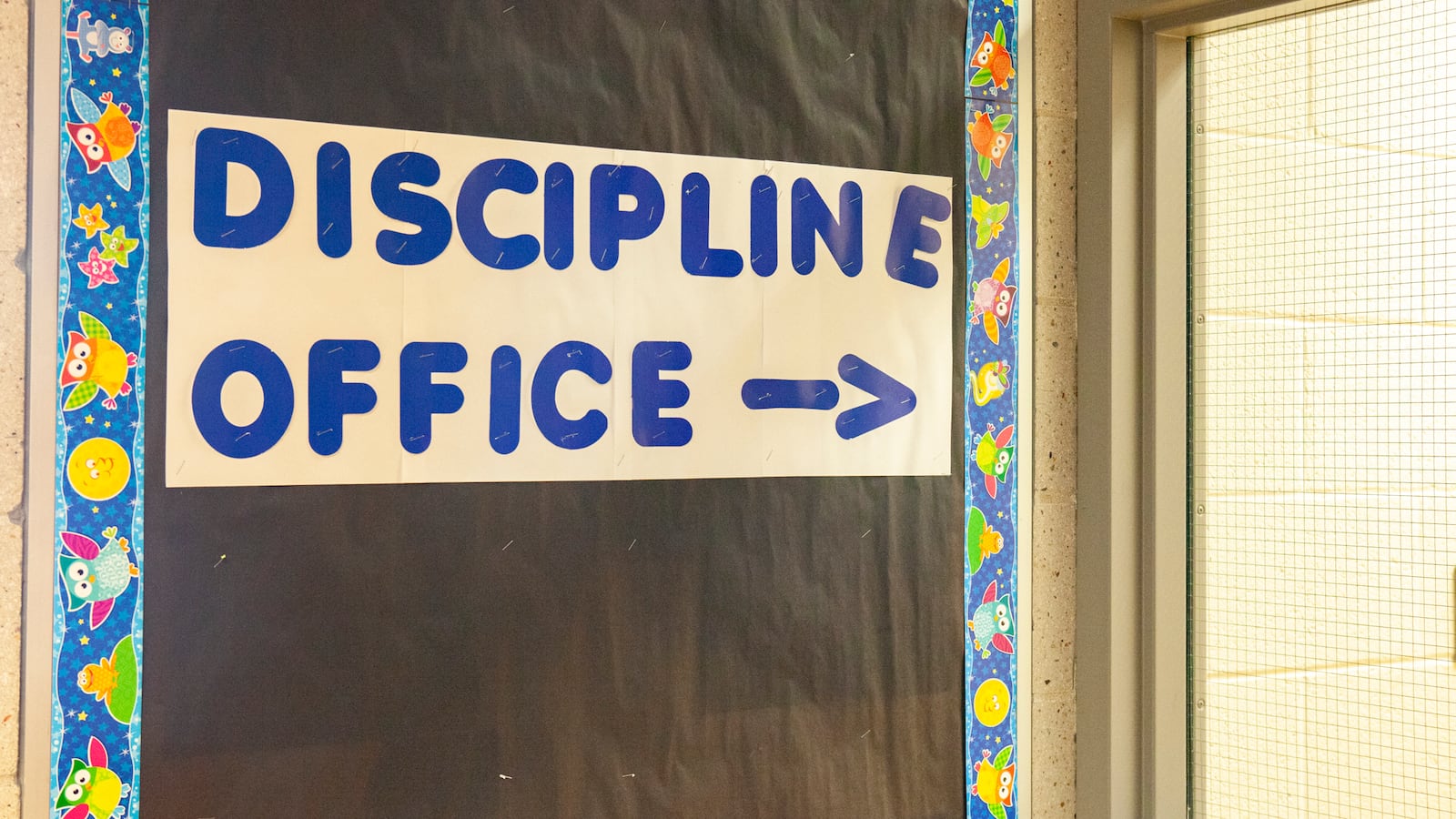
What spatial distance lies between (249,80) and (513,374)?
0.43 m

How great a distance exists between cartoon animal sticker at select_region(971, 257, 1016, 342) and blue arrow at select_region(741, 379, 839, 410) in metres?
0.26

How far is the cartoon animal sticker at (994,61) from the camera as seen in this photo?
1.54 metres

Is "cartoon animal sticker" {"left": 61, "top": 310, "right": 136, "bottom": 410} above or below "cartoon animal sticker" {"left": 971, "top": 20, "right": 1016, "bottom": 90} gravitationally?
below

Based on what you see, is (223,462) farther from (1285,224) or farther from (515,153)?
(1285,224)

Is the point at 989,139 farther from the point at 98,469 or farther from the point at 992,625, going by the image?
the point at 98,469

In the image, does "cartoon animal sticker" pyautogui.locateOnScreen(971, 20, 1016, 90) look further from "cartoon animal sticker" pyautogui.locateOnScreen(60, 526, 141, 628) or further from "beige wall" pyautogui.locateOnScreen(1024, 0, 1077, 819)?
"cartoon animal sticker" pyautogui.locateOnScreen(60, 526, 141, 628)

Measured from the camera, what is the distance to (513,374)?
1.26 m

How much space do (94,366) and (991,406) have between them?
112cm

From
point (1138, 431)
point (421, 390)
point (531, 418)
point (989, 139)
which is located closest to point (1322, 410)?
point (1138, 431)

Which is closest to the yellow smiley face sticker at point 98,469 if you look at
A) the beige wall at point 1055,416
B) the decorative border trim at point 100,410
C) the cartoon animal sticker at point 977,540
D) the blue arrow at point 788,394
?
the decorative border trim at point 100,410

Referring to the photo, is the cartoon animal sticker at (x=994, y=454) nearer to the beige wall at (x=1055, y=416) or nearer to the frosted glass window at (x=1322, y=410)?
the beige wall at (x=1055, y=416)

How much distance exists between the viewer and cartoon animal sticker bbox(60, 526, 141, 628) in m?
1.09

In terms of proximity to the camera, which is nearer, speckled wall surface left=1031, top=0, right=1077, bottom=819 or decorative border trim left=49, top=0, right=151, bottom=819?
decorative border trim left=49, top=0, right=151, bottom=819

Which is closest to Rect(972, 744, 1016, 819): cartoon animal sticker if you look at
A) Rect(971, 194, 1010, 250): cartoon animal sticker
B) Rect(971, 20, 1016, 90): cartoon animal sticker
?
Rect(971, 194, 1010, 250): cartoon animal sticker
